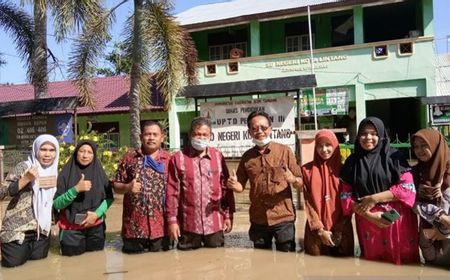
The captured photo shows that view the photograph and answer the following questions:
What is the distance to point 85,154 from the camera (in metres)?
5.22

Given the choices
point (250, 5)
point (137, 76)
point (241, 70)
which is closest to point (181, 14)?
point (250, 5)

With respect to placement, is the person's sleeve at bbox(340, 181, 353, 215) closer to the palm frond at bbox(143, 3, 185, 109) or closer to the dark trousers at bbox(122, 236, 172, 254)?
the dark trousers at bbox(122, 236, 172, 254)

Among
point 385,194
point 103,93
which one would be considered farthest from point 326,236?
point 103,93

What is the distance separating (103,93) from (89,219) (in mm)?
17975

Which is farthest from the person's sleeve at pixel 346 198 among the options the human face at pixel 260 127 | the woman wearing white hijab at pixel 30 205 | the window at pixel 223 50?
the window at pixel 223 50

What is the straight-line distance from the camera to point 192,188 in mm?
4988

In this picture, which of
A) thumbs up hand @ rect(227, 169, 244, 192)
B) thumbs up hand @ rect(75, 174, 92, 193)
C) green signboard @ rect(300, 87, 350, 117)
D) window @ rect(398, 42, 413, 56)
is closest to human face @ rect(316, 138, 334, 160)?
thumbs up hand @ rect(227, 169, 244, 192)

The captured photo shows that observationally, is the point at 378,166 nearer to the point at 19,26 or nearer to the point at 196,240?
the point at 196,240

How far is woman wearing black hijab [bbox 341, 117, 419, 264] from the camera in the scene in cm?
420

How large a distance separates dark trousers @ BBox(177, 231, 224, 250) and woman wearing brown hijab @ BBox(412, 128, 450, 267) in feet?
6.61

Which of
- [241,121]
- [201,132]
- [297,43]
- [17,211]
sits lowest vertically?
[17,211]

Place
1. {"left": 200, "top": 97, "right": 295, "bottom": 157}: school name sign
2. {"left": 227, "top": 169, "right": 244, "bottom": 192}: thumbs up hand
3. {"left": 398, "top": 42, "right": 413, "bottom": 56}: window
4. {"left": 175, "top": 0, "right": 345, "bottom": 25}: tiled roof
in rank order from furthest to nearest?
{"left": 175, "top": 0, "right": 345, "bottom": 25}: tiled roof
{"left": 398, "top": 42, "right": 413, "bottom": 56}: window
{"left": 200, "top": 97, "right": 295, "bottom": 157}: school name sign
{"left": 227, "top": 169, "right": 244, "bottom": 192}: thumbs up hand

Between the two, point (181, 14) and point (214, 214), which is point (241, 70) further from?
point (214, 214)

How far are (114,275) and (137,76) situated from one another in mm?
7071
